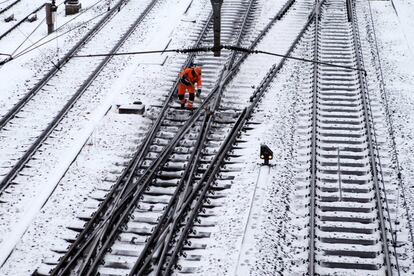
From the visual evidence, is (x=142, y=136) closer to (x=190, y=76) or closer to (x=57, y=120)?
(x=190, y=76)

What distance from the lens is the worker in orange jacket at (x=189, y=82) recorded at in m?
17.7

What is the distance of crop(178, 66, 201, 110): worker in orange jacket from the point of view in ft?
58.0

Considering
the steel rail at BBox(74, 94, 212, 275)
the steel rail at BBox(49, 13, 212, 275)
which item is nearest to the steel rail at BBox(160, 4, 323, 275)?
the steel rail at BBox(74, 94, 212, 275)

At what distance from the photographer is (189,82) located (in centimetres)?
1775

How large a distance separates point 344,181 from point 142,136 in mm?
5488

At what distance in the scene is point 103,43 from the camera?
76.4ft

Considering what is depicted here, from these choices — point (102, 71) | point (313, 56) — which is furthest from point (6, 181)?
point (313, 56)

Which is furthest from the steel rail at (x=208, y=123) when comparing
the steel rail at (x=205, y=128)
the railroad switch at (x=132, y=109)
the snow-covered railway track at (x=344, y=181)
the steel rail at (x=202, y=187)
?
the snow-covered railway track at (x=344, y=181)

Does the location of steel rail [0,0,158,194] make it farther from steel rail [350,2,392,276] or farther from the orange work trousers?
steel rail [350,2,392,276]

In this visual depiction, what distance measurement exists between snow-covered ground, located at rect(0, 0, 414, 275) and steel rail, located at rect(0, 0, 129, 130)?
1.24 feet

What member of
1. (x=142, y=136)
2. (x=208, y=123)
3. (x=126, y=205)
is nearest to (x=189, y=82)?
(x=208, y=123)

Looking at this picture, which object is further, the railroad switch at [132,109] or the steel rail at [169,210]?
the railroad switch at [132,109]

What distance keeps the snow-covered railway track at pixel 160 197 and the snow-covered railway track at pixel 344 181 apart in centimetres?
221

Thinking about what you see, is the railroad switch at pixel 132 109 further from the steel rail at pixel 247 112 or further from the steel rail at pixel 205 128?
the steel rail at pixel 247 112
